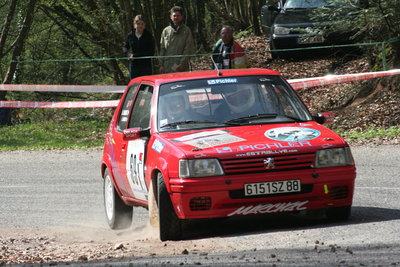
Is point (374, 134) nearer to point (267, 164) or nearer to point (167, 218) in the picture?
point (267, 164)

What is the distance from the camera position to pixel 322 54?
23.0m

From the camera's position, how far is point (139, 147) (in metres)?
8.24

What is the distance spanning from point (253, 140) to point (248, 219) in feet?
4.43

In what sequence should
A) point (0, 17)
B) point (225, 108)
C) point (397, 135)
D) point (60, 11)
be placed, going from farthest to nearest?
point (0, 17)
point (60, 11)
point (397, 135)
point (225, 108)

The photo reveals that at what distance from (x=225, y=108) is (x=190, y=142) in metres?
0.85

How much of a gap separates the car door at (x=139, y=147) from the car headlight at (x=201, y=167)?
102cm

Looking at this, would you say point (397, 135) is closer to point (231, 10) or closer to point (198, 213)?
point (198, 213)

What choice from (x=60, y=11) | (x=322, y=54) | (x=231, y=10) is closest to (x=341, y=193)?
(x=322, y=54)

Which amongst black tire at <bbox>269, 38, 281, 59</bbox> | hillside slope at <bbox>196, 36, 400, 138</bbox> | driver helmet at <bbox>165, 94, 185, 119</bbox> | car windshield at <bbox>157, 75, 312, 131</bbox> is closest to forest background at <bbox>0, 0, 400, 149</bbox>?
black tire at <bbox>269, 38, 281, 59</bbox>

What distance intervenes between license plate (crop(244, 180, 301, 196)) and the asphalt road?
1.15ft

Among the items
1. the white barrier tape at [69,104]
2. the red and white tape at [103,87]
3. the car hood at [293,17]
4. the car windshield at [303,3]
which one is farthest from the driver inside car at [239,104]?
the car windshield at [303,3]

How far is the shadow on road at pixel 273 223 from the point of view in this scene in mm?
7520

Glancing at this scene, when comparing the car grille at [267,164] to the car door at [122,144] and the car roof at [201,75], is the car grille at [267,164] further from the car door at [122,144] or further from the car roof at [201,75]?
the car door at [122,144]

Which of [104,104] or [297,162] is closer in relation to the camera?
[297,162]
